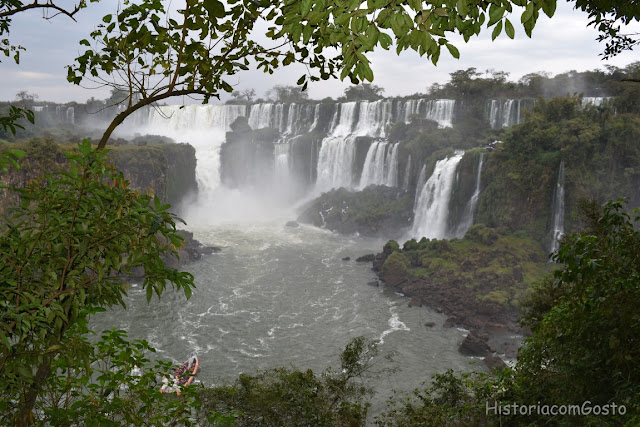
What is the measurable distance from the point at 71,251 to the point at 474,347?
53.0 ft

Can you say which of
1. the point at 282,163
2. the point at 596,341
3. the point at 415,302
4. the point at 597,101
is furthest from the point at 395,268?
the point at 282,163

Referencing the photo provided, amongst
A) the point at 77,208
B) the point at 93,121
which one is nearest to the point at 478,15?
the point at 77,208

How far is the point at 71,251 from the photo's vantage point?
2.50 meters

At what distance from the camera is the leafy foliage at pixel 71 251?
2316mm

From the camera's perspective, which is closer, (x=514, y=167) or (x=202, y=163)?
(x=514, y=167)

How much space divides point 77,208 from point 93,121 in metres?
62.3

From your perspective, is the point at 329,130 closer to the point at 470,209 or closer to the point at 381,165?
the point at 381,165

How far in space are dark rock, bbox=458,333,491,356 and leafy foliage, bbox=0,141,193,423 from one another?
15.7 m

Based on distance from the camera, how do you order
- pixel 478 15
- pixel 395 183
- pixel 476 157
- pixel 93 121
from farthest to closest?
1. pixel 93 121
2. pixel 395 183
3. pixel 476 157
4. pixel 478 15

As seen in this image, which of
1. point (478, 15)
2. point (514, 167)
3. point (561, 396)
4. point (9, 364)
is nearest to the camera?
point (9, 364)

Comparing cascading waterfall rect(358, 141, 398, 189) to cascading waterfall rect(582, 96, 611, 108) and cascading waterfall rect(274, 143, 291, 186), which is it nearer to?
cascading waterfall rect(274, 143, 291, 186)

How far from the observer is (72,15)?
9.68 feet

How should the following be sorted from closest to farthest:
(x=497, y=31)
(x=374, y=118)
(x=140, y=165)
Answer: (x=497, y=31) < (x=140, y=165) < (x=374, y=118)

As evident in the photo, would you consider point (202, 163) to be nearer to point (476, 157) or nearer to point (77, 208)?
point (476, 157)
